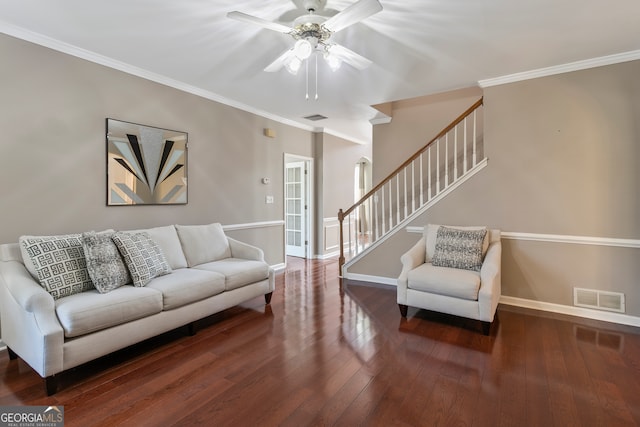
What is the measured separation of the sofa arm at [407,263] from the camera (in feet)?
10.5

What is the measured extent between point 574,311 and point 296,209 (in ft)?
15.2

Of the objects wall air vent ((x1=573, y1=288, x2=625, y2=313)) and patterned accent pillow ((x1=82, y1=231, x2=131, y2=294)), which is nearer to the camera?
patterned accent pillow ((x1=82, y1=231, x2=131, y2=294))

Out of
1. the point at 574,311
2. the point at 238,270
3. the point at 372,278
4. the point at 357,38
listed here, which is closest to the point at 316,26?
the point at 357,38

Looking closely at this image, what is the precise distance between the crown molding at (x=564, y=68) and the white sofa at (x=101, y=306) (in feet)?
11.8

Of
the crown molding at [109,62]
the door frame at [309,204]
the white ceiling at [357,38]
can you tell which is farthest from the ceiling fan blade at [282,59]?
the door frame at [309,204]

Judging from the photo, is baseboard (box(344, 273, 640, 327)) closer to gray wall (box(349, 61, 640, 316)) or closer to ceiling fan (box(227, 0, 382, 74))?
gray wall (box(349, 61, 640, 316))

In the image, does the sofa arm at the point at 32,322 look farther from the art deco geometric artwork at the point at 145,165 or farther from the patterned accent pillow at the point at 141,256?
the art deco geometric artwork at the point at 145,165

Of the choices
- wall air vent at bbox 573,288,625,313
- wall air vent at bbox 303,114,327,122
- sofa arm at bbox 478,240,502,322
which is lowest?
wall air vent at bbox 573,288,625,313

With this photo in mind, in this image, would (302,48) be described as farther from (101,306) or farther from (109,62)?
(101,306)

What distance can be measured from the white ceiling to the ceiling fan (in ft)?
0.55

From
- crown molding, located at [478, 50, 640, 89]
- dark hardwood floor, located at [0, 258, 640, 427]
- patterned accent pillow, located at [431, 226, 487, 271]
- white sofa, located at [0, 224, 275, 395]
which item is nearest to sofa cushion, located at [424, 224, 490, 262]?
patterned accent pillow, located at [431, 226, 487, 271]

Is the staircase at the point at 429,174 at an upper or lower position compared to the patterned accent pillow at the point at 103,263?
upper

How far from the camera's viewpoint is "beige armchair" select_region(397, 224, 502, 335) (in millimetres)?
2805

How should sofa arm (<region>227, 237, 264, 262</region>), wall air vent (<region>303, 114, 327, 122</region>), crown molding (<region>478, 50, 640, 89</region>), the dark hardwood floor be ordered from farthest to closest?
wall air vent (<region>303, 114, 327, 122</region>)
sofa arm (<region>227, 237, 264, 262</region>)
crown molding (<region>478, 50, 640, 89</region>)
the dark hardwood floor
